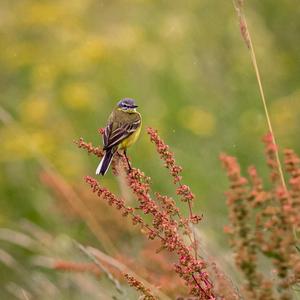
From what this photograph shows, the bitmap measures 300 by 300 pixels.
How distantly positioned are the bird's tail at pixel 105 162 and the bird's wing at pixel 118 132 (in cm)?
2

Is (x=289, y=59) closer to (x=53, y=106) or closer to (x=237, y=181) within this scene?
(x=53, y=106)

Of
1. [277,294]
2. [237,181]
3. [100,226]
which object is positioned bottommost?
[277,294]

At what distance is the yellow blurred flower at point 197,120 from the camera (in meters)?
8.95

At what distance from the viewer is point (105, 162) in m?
3.14

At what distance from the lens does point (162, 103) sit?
379 inches

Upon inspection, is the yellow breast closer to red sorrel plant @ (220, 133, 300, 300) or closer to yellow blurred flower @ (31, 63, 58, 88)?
red sorrel plant @ (220, 133, 300, 300)

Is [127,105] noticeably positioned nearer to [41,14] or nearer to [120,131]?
[120,131]

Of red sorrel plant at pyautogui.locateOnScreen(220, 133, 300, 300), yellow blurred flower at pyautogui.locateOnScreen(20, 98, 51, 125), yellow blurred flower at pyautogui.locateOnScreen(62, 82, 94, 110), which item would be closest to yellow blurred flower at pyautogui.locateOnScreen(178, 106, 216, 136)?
yellow blurred flower at pyautogui.locateOnScreen(62, 82, 94, 110)

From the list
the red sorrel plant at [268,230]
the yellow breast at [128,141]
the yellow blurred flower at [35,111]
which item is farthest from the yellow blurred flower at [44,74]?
the red sorrel plant at [268,230]

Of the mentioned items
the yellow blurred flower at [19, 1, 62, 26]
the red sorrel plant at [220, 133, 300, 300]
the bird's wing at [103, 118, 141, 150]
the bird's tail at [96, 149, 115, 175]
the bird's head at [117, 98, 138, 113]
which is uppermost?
the yellow blurred flower at [19, 1, 62, 26]

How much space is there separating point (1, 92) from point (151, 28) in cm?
217

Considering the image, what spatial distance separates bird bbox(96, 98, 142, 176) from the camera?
10.5ft

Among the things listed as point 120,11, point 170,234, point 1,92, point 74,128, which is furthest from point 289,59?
point 170,234

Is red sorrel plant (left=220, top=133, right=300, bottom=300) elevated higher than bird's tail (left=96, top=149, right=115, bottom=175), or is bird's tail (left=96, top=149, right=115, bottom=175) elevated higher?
bird's tail (left=96, top=149, right=115, bottom=175)
